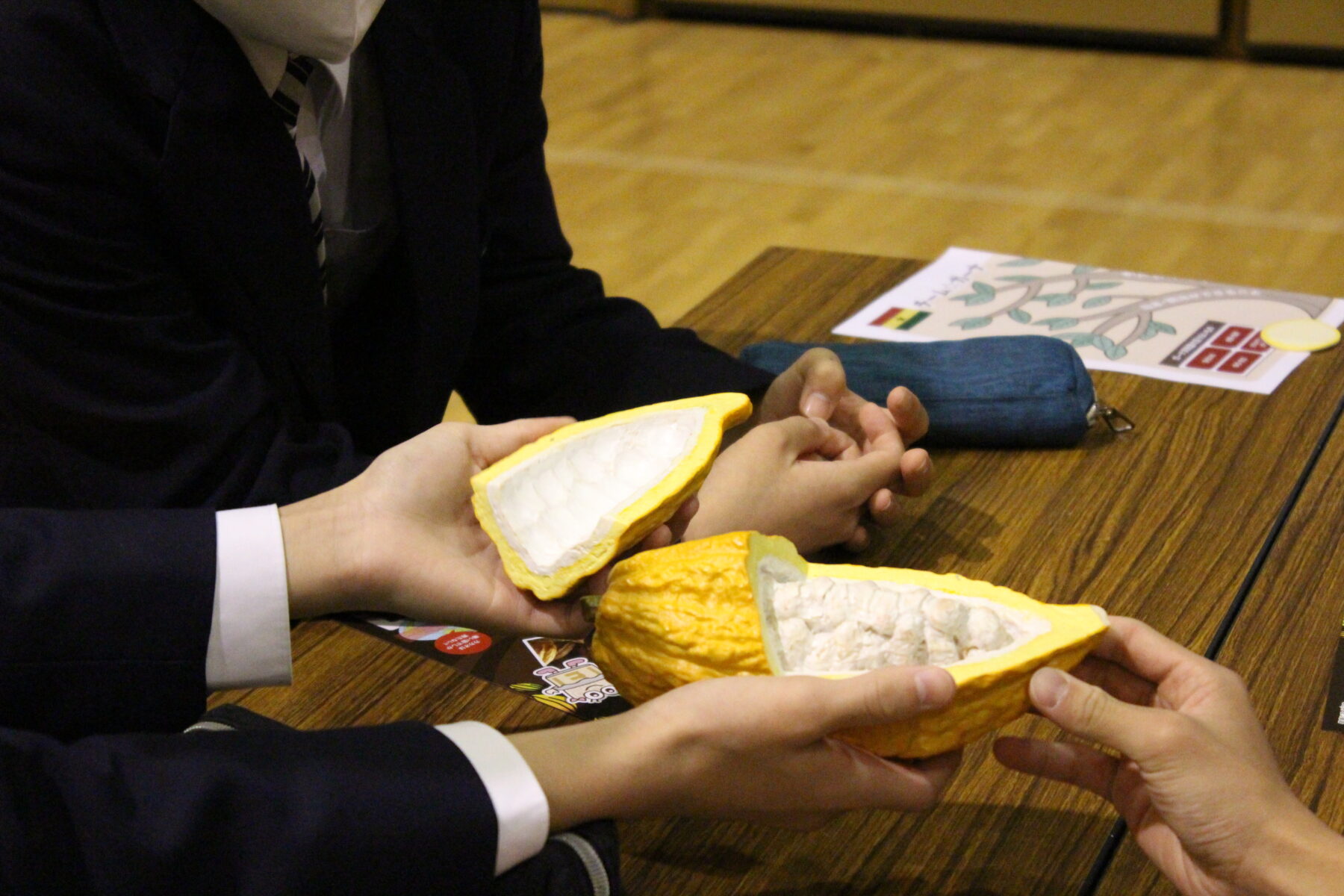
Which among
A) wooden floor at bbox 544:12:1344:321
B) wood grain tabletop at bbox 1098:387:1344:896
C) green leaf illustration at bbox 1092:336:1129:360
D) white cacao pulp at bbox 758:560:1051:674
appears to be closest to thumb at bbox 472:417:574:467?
white cacao pulp at bbox 758:560:1051:674

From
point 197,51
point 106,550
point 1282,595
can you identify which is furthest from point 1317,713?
point 197,51

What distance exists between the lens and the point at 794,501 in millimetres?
1116

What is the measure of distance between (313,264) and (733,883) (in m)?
0.70

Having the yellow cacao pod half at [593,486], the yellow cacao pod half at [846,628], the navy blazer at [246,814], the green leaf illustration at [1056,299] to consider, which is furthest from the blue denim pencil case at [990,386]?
the navy blazer at [246,814]

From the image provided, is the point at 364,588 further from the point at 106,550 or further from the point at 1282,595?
the point at 1282,595

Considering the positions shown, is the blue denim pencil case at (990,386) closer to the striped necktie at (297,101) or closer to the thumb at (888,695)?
the striped necktie at (297,101)

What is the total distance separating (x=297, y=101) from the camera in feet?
4.01

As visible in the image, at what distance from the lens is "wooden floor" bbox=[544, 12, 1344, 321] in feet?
11.1

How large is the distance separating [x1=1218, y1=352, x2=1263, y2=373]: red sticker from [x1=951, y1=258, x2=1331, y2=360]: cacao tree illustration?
9 cm

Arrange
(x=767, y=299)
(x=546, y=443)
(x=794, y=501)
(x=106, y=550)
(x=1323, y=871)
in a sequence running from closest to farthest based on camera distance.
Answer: (x=1323, y=871)
(x=106, y=550)
(x=546, y=443)
(x=794, y=501)
(x=767, y=299)

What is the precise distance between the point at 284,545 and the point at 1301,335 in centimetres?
110

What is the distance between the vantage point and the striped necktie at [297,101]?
47.5 inches

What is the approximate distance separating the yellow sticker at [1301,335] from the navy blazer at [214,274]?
0.59 meters

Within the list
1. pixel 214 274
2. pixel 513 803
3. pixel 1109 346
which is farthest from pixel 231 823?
pixel 1109 346
